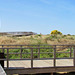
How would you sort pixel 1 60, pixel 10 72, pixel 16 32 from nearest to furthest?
pixel 1 60, pixel 10 72, pixel 16 32

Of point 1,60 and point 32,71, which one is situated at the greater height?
point 1,60

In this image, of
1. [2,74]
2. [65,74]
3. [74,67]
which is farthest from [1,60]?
[2,74]

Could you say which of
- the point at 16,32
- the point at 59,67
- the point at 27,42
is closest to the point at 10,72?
the point at 59,67

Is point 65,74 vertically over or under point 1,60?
under

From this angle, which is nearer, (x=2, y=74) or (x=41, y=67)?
(x=2, y=74)

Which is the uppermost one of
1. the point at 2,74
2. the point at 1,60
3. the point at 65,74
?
the point at 2,74

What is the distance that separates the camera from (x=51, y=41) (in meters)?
22.8

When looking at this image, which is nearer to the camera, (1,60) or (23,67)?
(1,60)

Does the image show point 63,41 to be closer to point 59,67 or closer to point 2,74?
point 59,67

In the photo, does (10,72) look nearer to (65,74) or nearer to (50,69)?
(50,69)

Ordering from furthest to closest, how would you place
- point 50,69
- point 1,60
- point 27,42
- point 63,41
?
point 63,41
point 27,42
point 50,69
point 1,60

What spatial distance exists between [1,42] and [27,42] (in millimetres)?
3628

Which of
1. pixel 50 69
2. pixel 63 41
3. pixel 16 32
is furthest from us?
pixel 16 32

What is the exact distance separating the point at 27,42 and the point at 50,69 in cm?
1382
